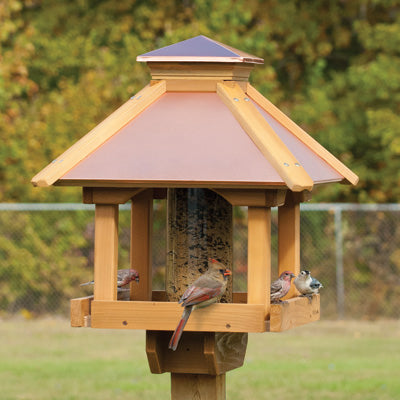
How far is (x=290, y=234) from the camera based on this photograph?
5.42 m

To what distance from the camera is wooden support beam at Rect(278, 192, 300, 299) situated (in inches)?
213

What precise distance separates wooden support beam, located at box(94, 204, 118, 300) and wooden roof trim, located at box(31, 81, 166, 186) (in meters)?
0.29

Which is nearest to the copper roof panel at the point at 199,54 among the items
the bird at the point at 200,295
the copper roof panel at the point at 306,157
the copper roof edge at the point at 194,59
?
the copper roof edge at the point at 194,59

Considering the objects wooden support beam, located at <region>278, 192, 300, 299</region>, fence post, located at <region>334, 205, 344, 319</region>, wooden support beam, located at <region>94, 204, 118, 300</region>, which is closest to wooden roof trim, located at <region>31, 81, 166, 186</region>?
wooden support beam, located at <region>94, 204, 118, 300</region>

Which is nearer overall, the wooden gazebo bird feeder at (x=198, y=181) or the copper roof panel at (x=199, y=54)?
the wooden gazebo bird feeder at (x=198, y=181)

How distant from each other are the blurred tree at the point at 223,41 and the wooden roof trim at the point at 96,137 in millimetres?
11016

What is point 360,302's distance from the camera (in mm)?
14859

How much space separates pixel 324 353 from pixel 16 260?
561cm

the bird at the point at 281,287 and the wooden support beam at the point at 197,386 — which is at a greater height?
the bird at the point at 281,287

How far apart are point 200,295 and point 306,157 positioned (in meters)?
1.01

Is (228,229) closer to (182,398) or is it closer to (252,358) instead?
(182,398)

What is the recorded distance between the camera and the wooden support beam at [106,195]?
472cm

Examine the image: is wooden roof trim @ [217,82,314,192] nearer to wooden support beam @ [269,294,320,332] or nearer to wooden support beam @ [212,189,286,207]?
wooden support beam @ [212,189,286,207]

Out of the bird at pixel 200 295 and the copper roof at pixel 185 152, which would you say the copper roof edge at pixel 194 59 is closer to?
the copper roof at pixel 185 152
